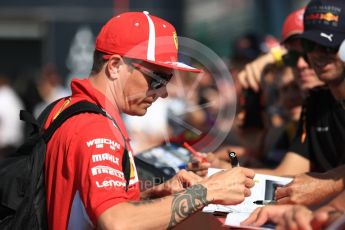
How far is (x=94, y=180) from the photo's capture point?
346 centimetres

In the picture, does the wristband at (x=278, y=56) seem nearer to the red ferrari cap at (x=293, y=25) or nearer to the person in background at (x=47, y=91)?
the red ferrari cap at (x=293, y=25)

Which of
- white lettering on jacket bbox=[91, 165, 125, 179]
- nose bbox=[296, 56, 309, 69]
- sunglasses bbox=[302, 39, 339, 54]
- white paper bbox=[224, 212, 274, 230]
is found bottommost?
white paper bbox=[224, 212, 274, 230]

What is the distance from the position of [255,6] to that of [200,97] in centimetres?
732

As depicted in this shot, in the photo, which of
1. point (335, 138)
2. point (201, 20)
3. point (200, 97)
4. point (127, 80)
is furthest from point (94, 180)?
point (201, 20)

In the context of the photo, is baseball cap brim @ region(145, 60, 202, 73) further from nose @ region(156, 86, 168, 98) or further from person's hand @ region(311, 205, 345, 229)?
person's hand @ region(311, 205, 345, 229)

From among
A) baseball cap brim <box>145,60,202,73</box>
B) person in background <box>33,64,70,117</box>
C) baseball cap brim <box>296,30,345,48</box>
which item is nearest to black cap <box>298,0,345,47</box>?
baseball cap brim <box>296,30,345,48</box>

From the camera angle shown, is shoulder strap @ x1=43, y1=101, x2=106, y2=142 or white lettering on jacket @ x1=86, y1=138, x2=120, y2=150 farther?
shoulder strap @ x1=43, y1=101, x2=106, y2=142

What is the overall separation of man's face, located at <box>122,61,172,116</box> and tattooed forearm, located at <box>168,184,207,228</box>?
0.59 m

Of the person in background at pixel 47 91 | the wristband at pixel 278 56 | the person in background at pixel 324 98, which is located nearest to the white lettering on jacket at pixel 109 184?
the person in background at pixel 324 98

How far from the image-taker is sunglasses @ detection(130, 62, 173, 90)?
155 inches

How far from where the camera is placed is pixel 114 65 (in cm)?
396

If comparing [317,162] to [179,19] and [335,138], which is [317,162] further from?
[179,19]

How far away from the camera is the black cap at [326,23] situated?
5117 mm

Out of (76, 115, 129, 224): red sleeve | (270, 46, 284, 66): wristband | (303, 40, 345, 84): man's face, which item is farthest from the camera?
(270, 46, 284, 66): wristband
